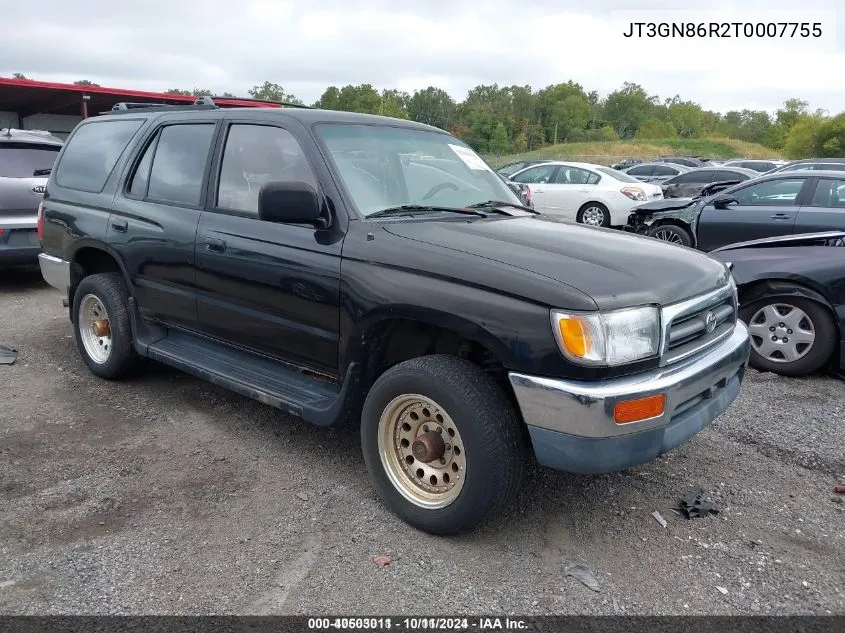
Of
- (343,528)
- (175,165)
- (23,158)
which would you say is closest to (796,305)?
(343,528)

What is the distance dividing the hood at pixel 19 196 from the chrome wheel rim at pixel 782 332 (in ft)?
23.2

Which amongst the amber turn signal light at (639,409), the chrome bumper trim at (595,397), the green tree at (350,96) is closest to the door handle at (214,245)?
the chrome bumper trim at (595,397)

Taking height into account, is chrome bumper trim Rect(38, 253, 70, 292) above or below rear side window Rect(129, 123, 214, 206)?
below

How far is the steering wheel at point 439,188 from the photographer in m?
3.82

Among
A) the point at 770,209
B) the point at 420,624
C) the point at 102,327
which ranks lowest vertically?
the point at 420,624

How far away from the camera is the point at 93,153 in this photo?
5.03 m

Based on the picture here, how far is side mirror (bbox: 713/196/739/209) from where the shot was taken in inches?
357

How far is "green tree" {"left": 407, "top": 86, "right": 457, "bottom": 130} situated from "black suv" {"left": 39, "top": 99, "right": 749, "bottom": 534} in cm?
8650

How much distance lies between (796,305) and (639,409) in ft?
10.4

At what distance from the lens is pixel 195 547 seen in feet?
9.86

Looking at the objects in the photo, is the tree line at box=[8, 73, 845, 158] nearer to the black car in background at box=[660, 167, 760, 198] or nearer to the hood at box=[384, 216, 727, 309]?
the black car in background at box=[660, 167, 760, 198]

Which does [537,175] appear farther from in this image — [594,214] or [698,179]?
[698,179]

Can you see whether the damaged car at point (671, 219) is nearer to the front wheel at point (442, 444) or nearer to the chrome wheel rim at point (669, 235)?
the chrome wheel rim at point (669, 235)

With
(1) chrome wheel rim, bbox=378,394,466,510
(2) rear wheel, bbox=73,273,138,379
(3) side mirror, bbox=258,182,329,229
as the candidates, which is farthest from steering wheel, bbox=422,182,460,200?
(2) rear wheel, bbox=73,273,138,379
